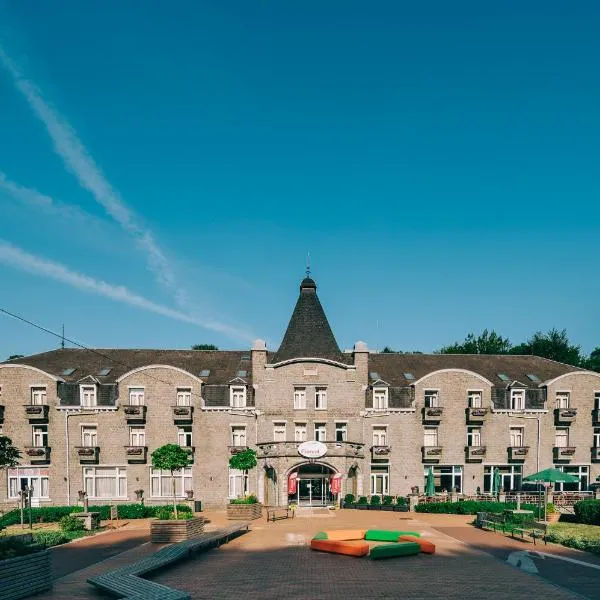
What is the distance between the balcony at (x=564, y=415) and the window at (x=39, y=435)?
36.4 meters

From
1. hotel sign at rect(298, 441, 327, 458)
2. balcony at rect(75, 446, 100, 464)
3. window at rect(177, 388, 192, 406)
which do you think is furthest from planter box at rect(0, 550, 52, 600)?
window at rect(177, 388, 192, 406)

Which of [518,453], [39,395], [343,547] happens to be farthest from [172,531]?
[518,453]

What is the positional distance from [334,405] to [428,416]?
6777 mm

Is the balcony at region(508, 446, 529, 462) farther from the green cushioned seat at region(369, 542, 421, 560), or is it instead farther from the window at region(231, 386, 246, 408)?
the green cushioned seat at region(369, 542, 421, 560)

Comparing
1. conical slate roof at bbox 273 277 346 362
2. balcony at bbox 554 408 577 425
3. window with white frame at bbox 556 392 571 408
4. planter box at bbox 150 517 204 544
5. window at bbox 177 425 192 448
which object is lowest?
planter box at bbox 150 517 204 544

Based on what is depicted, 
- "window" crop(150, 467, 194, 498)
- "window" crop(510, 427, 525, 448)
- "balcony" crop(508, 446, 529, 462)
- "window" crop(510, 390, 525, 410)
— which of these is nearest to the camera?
"window" crop(150, 467, 194, 498)

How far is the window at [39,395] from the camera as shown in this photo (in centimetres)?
3838

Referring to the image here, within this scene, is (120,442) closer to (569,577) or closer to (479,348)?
(569,577)

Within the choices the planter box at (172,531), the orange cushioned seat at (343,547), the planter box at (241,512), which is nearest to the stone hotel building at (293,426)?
the planter box at (241,512)

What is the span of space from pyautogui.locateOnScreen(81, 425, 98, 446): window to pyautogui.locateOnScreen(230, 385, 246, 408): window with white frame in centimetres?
974

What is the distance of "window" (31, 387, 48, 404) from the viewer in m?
38.4

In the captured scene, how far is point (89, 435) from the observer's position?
38406mm

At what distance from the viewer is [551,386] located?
40.2 m

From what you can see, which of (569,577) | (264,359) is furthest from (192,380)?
(569,577)
